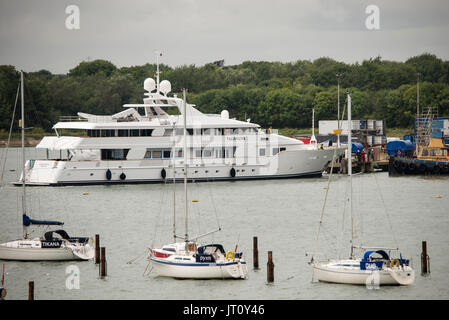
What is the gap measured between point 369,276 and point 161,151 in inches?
1330

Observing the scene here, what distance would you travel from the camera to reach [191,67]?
14212 cm

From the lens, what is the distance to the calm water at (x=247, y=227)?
2883cm

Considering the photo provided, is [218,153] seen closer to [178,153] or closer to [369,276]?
[178,153]

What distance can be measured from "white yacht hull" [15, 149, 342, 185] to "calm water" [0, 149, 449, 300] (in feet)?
2.19

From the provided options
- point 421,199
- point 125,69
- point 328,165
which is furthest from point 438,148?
point 125,69

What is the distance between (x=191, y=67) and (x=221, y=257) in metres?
114

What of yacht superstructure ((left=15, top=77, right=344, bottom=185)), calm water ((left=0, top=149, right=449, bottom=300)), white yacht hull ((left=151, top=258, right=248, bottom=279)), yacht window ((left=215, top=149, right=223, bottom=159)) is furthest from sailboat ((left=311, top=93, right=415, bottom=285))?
yacht window ((left=215, top=149, right=223, bottom=159))

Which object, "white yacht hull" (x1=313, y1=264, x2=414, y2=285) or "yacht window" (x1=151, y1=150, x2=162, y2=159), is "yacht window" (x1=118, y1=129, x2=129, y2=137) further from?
"white yacht hull" (x1=313, y1=264, x2=414, y2=285)

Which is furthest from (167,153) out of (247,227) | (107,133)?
(247,227)

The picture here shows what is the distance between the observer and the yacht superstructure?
195ft

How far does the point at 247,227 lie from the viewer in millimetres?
41375

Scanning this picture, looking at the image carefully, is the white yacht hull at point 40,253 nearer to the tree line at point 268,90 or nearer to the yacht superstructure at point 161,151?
the yacht superstructure at point 161,151

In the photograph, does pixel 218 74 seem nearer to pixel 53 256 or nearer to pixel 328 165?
pixel 328 165

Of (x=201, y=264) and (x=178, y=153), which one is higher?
(x=178, y=153)
